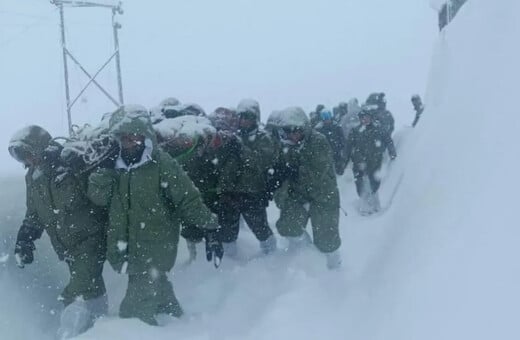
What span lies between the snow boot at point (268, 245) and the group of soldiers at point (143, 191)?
668 mm

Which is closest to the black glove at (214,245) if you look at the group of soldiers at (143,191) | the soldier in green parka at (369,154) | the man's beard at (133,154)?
the group of soldiers at (143,191)

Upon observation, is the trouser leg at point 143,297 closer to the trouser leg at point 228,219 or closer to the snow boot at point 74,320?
the snow boot at point 74,320

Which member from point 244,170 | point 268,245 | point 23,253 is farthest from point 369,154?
point 23,253

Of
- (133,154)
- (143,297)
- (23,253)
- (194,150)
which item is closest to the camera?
(133,154)

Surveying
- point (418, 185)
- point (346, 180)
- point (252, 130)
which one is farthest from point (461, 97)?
point (346, 180)

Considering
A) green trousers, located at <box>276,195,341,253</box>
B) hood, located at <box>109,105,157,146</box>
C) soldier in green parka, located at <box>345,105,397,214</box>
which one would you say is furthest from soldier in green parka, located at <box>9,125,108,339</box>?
soldier in green parka, located at <box>345,105,397,214</box>

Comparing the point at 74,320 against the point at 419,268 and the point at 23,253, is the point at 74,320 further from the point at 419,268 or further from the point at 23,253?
the point at 419,268

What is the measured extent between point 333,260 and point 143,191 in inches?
92.2

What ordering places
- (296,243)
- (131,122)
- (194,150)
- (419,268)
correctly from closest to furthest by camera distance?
(419,268), (131,122), (194,150), (296,243)

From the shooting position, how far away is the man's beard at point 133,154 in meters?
3.75

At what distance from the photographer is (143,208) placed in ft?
12.7

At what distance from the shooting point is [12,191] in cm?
810

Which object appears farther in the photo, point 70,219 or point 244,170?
point 244,170

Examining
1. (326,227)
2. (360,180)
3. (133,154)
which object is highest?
(133,154)
